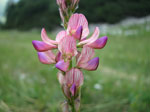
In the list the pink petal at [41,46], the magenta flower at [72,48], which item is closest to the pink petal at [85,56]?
the magenta flower at [72,48]

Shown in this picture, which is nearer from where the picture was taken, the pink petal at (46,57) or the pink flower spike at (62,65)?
the pink flower spike at (62,65)

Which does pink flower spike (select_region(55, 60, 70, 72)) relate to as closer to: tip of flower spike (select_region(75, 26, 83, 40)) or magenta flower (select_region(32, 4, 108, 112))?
magenta flower (select_region(32, 4, 108, 112))

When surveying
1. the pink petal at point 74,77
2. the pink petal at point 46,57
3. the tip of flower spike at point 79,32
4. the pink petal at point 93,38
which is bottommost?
the pink petal at point 74,77

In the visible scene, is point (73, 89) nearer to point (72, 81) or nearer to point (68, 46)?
point (72, 81)

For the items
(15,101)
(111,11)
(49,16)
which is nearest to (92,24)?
(111,11)

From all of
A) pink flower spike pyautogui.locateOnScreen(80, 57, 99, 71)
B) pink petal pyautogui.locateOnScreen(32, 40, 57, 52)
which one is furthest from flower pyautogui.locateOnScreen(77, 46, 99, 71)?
pink petal pyautogui.locateOnScreen(32, 40, 57, 52)

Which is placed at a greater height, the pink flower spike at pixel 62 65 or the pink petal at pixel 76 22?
the pink petal at pixel 76 22

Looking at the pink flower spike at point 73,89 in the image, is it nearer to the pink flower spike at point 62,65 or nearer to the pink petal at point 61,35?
the pink flower spike at point 62,65
